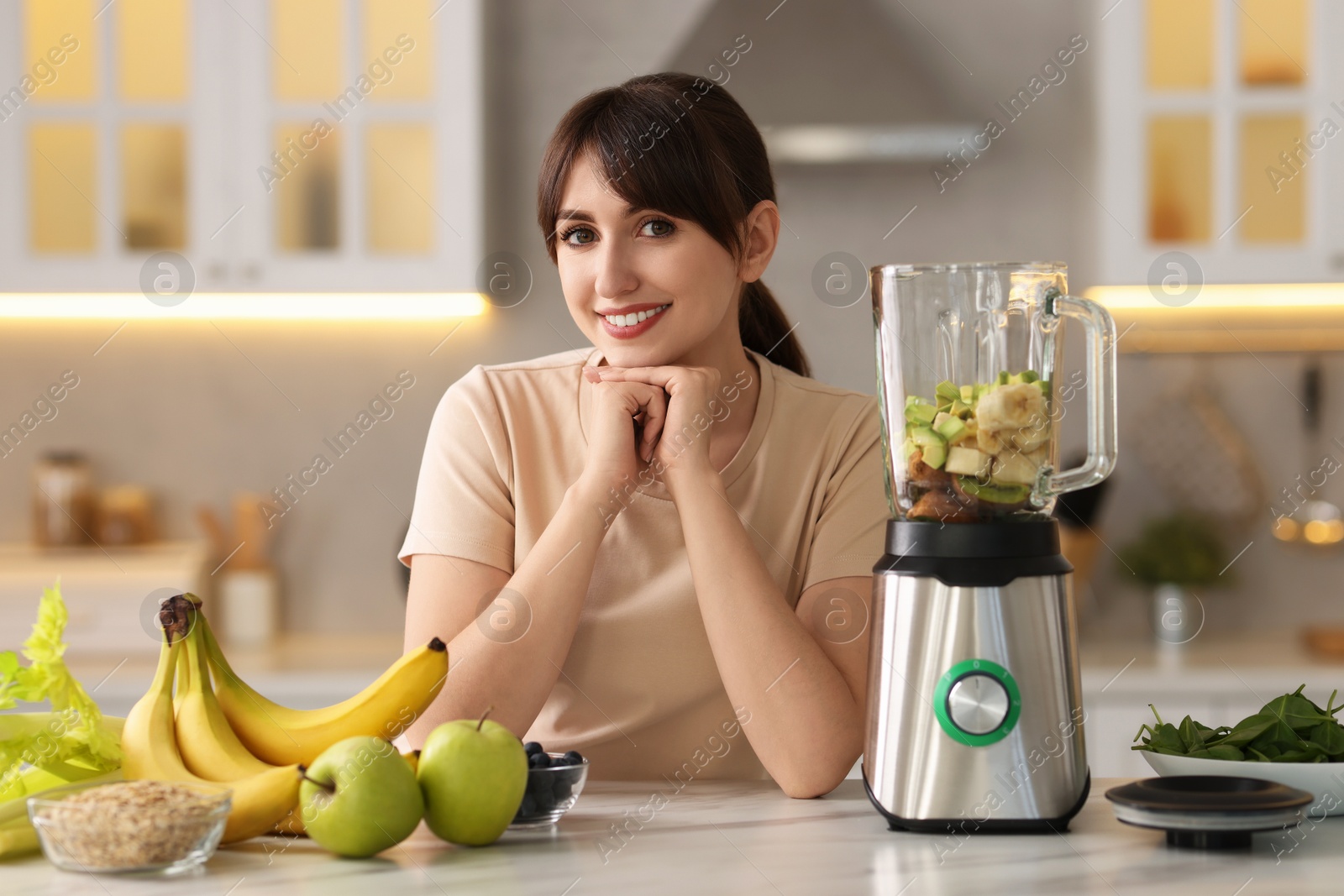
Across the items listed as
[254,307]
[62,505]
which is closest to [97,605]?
[62,505]

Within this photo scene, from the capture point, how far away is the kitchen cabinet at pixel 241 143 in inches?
101

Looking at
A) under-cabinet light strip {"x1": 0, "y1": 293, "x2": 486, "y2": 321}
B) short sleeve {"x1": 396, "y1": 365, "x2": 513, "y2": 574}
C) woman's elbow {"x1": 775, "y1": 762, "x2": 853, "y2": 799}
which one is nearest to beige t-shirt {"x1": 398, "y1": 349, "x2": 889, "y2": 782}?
short sleeve {"x1": 396, "y1": 365, "x2": 513, "y2": 574}

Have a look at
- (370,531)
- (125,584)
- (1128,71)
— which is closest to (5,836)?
(125,584)

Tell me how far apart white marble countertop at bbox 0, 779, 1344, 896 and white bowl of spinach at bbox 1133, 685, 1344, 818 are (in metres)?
0.03

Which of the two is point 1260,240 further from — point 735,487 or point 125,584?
point 125,584

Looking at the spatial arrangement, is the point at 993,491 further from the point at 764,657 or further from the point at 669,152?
the point at 669,152

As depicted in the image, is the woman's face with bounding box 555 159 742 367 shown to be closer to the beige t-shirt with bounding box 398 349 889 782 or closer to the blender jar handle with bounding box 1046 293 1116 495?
the beige t-shirt with bounding box 398 349 889 782

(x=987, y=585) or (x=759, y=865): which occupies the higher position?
(x=987, y=585)

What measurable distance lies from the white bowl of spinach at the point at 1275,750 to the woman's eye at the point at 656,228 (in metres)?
0.66

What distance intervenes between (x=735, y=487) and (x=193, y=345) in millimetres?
1925

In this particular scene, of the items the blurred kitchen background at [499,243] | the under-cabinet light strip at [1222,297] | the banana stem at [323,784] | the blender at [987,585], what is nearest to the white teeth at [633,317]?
the blender at [987,585]

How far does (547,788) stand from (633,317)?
548mm

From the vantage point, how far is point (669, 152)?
124 centimetres

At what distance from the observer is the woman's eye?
4.16ft
